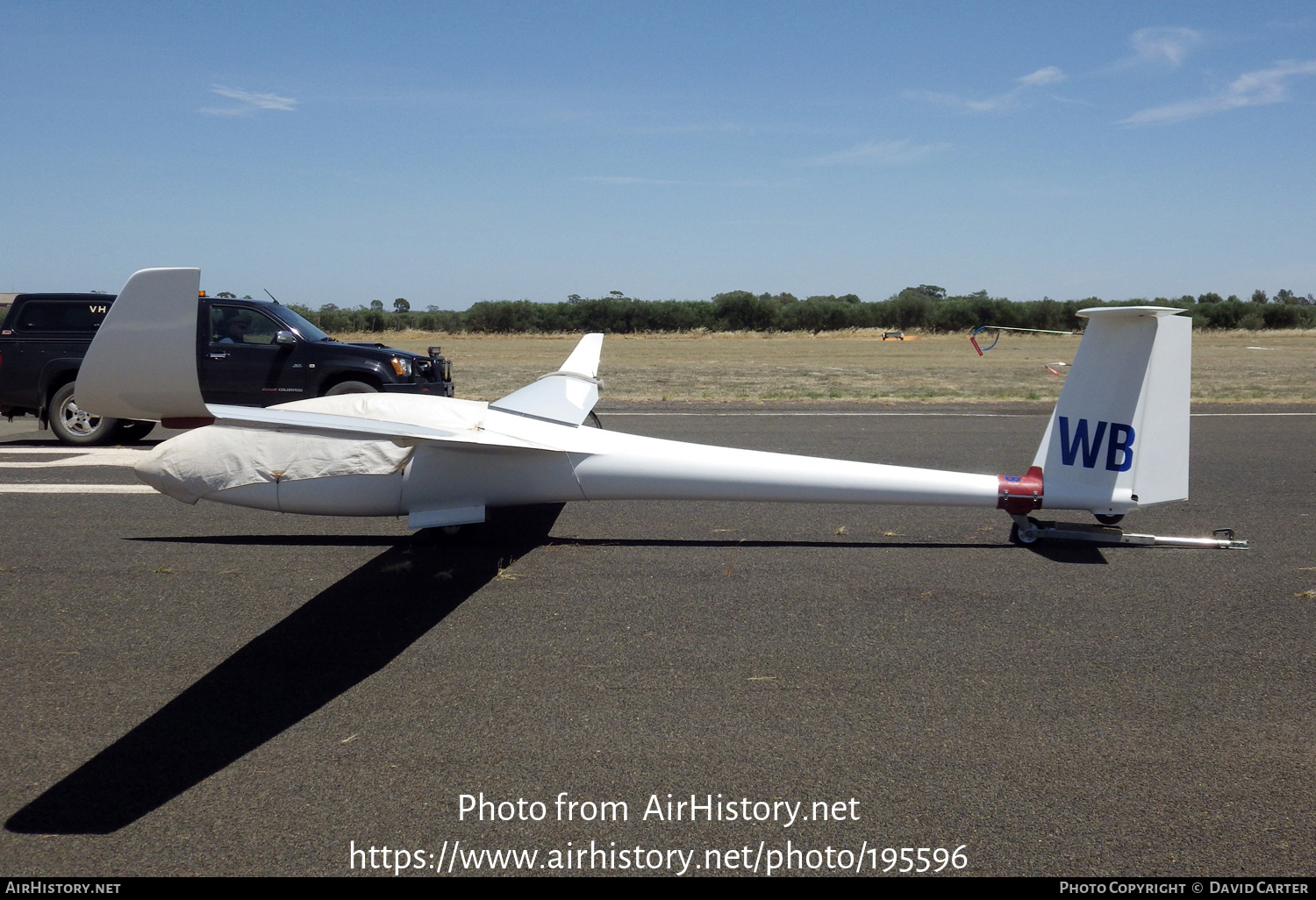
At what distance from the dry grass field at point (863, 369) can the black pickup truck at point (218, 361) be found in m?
7.61

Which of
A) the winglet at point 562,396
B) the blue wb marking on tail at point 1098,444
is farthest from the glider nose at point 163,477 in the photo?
the blue wb marking on tail at point 1098,444

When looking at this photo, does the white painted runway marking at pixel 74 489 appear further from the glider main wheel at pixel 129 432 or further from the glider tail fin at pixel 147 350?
the glider tail fin at pixel 147 350

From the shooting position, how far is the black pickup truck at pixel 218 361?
40.6ft

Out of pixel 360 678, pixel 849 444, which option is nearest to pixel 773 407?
pixel 849 444

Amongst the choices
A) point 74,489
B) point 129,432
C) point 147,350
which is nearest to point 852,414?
point 129,432

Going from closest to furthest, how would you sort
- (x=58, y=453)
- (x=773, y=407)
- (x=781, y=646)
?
1. (x=781, y=646)
2. (x=58, y=453)
3. (x=773, y=407)

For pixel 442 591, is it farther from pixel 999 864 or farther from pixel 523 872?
pixel 999 864

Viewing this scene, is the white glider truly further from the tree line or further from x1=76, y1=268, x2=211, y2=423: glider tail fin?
the tree line

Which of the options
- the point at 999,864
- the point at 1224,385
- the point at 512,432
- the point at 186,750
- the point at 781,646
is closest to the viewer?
the point at 999,864

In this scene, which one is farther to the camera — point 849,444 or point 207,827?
point 849,444

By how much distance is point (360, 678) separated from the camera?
16.6ft

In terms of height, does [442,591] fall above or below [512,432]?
below

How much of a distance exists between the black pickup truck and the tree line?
53931 millimetres

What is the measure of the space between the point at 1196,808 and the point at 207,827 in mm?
3970
